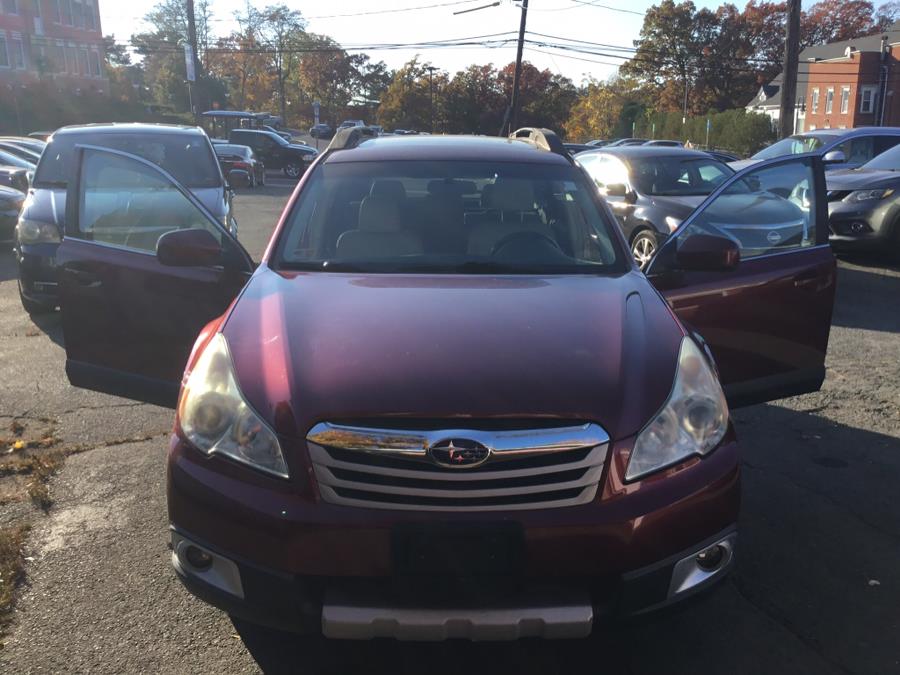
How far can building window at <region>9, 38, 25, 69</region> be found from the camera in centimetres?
5234

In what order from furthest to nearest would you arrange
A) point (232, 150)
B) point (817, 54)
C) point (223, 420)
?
point (817, 54)
point (232, 150)
point (223, 420)

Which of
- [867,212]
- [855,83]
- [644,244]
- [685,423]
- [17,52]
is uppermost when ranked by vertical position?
[17,52]

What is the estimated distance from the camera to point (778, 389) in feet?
13.6

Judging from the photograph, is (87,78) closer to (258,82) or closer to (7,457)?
(258,82)

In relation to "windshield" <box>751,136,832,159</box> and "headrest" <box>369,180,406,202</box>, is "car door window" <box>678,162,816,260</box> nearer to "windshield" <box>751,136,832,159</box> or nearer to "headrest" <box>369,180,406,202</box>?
"headrest" <box>369,180,406,202</box>

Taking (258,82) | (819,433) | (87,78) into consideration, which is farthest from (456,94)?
(819,433)

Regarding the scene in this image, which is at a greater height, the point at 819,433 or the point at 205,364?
A: the point at 205,364

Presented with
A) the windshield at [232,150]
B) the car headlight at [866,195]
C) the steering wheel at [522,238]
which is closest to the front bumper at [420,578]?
the steering wheel at [522,238]

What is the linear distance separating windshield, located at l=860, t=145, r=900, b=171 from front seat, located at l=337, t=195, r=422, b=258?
1005cm

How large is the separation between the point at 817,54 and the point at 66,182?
71084 millimetres

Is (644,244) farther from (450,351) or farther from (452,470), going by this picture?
(452,470)

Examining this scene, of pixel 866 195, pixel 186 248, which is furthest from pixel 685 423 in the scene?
pixel 866 195

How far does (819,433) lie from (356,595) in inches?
144

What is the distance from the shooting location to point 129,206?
4785 mm
